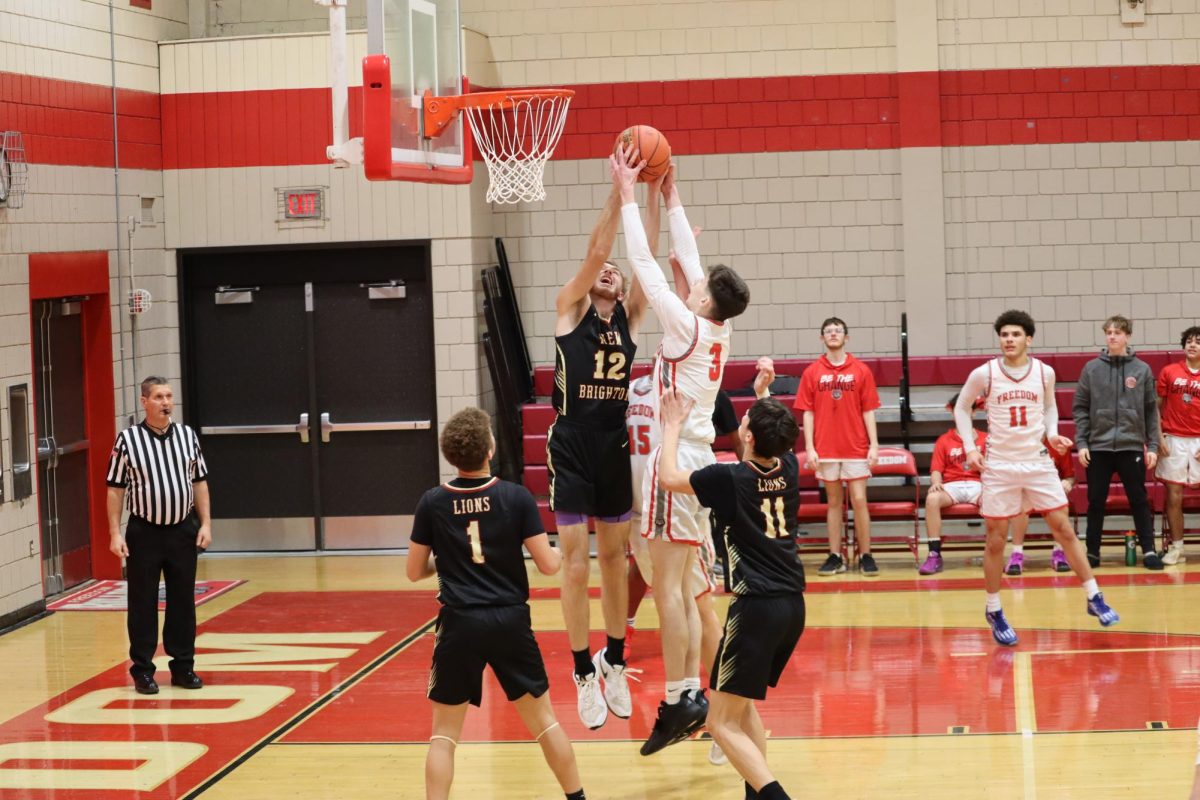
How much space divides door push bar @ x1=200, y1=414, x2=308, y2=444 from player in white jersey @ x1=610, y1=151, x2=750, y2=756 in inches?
260

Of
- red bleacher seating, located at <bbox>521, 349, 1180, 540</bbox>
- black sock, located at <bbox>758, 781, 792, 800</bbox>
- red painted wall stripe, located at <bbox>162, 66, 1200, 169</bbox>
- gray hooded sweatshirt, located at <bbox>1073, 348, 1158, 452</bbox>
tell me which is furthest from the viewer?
red painted wall stripe, located at <bbox>162, 66, 1200, 169</bbox>

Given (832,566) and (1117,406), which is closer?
(1117,406)

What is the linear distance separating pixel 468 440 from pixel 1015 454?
4442mm

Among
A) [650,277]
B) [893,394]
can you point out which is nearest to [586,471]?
[650,277]

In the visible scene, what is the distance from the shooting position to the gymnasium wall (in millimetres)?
10078

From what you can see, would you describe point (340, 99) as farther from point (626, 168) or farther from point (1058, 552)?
point (1058, 552)

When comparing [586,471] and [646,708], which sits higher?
[586,471]

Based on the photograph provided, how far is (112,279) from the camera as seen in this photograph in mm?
11539

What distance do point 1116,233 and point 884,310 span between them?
213cm

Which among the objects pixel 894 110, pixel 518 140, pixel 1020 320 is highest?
pixel 894 110

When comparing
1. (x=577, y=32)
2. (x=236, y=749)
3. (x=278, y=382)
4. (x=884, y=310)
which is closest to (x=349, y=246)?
(x=278, y=382)

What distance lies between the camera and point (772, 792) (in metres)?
5.30

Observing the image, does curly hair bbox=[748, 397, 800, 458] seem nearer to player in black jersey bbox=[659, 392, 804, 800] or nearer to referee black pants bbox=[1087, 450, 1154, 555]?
player in black jersey bbox=[659, 392, 804, 800]

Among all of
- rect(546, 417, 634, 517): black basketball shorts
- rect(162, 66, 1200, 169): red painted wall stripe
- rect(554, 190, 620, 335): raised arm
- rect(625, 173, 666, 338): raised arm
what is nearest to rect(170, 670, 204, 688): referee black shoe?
rect(546, 417, 634, 517): black basketball shorts
